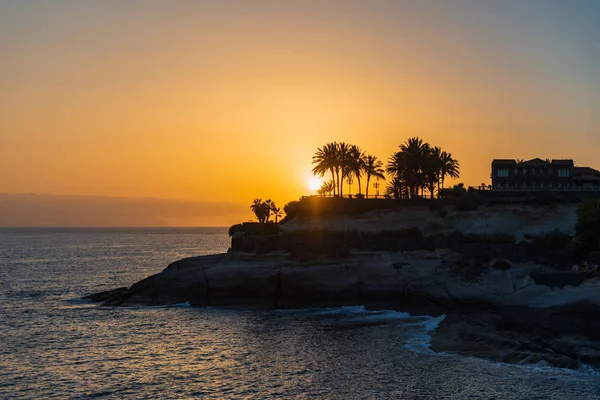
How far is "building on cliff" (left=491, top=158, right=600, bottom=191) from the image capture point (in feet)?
346

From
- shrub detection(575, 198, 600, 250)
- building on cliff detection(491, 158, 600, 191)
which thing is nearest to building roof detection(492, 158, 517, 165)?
building on cliff detection(491, 158, 600, 191)

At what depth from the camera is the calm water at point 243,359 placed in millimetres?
32312

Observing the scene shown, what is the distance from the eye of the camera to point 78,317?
57.2 m

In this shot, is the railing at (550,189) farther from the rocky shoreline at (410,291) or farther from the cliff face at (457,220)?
the rocky shoreline at (410,291)

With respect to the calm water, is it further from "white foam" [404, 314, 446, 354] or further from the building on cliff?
the building on cliff

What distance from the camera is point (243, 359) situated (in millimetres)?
39719

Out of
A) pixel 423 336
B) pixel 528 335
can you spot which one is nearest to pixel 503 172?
pixel 423 336

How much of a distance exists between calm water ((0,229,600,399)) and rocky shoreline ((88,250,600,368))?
3183 mm

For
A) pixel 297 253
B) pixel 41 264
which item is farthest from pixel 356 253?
pixel 41 264

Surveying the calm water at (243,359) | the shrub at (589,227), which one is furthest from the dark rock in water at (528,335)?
the shrub at (589,227)

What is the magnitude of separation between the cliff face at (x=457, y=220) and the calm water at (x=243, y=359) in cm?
2770

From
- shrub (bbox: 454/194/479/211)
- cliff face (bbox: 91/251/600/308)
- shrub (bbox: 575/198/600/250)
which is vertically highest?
shrub (bbox: 454/194/479/211)

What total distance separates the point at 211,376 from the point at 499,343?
61.2 feet

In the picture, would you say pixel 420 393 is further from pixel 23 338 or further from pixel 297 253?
pixel 297 253
